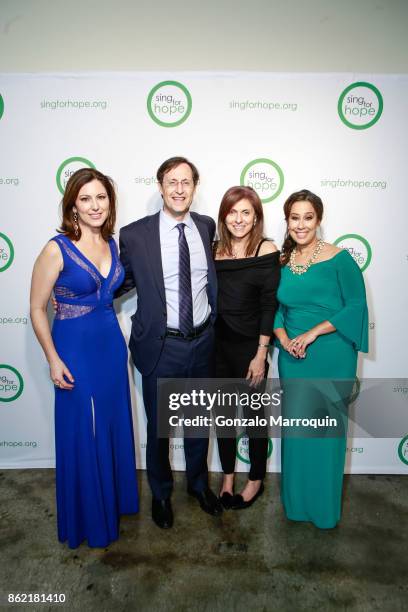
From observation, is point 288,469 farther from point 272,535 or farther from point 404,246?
point 404,246

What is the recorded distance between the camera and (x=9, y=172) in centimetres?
237

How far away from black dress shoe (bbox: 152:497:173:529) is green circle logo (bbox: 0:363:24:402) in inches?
48.8

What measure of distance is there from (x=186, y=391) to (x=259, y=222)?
1.02 meters

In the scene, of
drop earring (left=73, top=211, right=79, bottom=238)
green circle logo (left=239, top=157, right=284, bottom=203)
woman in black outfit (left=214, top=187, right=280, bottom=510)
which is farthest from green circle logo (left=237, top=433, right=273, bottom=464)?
drop earring (left=73, top=211, right=79, bottom=238)

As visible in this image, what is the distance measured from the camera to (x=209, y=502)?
89.6 inches

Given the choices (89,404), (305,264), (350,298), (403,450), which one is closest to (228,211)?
(305,264)

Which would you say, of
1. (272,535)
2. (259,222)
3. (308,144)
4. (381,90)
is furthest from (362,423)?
(381,90)

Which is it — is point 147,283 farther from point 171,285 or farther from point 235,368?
point 235,368

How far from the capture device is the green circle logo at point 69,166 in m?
2.35

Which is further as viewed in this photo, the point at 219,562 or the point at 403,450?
the point at 403,450

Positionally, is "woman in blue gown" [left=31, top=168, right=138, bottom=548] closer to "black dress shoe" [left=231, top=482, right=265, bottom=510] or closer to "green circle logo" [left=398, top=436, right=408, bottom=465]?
"black dress shoe" [left=231, top=482, right=265, bottom=510]

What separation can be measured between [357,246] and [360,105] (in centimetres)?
85

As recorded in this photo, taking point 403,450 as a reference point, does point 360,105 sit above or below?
above

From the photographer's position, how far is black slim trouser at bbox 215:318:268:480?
2121 mm
